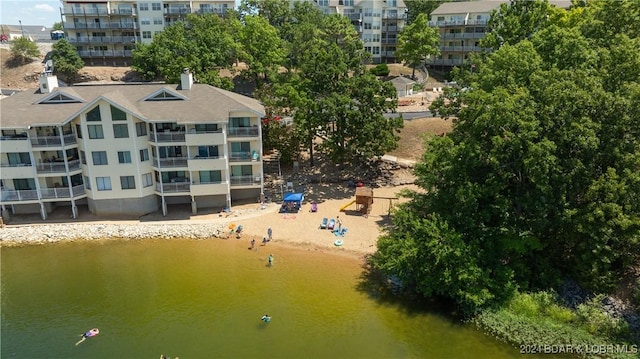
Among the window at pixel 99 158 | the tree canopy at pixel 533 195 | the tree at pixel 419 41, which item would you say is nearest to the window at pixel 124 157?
the window at pixel 99 158

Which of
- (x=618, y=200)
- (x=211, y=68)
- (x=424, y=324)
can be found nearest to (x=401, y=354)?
(x=424, y=324)

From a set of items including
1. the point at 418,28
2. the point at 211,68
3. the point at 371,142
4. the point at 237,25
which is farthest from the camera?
the point at 418,28

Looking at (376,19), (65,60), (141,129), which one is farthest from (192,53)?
(376,19)

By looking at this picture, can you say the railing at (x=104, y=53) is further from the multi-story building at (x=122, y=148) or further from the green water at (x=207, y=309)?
the green water at (x=207, y=309)

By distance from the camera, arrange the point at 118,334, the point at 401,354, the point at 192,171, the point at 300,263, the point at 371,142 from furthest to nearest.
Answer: the point at 371,142 → the point at 192,171 → the point at 300,263 → the point at 118,334 → the point at 401,354

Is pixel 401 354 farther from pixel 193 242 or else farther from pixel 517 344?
pixel 193 242

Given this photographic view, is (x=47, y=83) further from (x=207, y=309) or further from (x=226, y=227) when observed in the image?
(x=207, y=309)

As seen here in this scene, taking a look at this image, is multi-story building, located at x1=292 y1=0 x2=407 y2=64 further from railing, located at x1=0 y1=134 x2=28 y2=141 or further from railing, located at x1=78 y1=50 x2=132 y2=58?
railing, located at x1=0 y1=134 x2=28 y2=141
